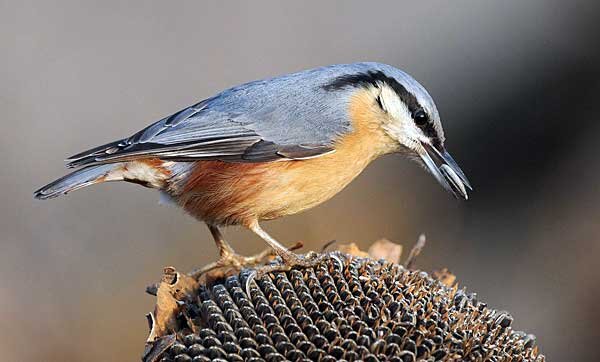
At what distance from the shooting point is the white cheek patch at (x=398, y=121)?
15.1 feet

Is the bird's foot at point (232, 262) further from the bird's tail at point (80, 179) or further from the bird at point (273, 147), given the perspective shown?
the bird's tail at point (80, 179)

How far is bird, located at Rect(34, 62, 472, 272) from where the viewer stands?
439cm

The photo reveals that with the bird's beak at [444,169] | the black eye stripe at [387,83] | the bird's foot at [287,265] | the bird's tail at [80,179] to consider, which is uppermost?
the black eye stripe at [387,83]

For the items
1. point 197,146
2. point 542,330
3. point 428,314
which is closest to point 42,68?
point 197,146

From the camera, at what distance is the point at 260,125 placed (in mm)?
4559

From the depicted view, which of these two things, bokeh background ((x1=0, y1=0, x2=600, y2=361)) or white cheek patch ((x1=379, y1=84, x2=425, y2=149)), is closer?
white cheek patch ((x1=379, y1=84, x2=425, y2=149))

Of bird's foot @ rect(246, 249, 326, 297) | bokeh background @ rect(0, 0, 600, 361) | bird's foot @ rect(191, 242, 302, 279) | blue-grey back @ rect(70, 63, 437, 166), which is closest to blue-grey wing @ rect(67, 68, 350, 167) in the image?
blue-grey back @ rect(70, 63, 437, 166)

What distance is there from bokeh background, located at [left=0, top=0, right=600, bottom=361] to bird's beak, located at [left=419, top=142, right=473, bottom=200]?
2.57m

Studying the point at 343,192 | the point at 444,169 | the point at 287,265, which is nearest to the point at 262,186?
the point at 287,265

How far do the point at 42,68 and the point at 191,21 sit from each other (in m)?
1.51

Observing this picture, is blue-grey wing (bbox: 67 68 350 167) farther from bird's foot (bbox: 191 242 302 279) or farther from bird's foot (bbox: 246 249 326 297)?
bird's foot (bbox: 246 249 326 297)

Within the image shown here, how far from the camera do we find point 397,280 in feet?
11.3

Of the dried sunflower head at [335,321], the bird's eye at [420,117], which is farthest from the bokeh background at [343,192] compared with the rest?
the dried sunflower head at [335,321]

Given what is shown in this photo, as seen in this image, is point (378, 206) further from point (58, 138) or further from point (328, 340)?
→ point (328, 340)
